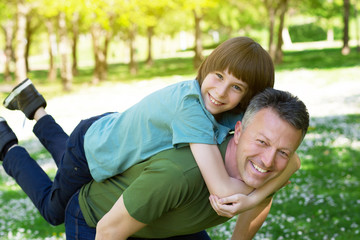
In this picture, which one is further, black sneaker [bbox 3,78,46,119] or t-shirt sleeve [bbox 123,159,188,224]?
black sneaker [bbox 3,78,46,119]

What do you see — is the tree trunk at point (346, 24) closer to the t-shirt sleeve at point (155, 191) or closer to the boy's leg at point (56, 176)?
the boy's leg at point (56, 176)

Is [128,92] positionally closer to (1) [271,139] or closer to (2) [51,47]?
(2) [51,47]

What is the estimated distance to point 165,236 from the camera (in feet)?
11.4

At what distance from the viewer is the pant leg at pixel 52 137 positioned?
183 inches

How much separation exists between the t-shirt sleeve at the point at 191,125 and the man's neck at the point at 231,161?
6.1 inches

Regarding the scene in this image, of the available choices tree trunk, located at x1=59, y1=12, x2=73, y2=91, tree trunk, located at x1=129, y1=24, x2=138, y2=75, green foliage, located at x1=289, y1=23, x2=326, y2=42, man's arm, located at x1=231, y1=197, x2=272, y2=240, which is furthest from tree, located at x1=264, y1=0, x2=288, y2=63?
green foliage, located at x1=289, y1=23, x2=326, y2=42

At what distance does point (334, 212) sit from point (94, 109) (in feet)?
46.3

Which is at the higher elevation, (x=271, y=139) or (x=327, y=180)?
(x=271, y=139)

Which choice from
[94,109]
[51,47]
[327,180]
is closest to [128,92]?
[94,109]

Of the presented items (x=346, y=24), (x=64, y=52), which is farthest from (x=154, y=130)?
(x=346, y=24)

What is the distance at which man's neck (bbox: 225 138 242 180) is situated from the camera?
10.8ft

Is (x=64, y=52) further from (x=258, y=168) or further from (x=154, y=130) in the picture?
(x=258, y=168)

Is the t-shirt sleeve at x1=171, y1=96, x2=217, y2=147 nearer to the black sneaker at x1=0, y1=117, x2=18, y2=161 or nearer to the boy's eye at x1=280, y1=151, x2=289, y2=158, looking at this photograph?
the boy's eye at x1=280, y1=151, x2=289, y2=158

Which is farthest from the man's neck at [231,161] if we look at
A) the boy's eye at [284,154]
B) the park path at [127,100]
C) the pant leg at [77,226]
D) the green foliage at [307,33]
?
the green foliage at [307,33]
